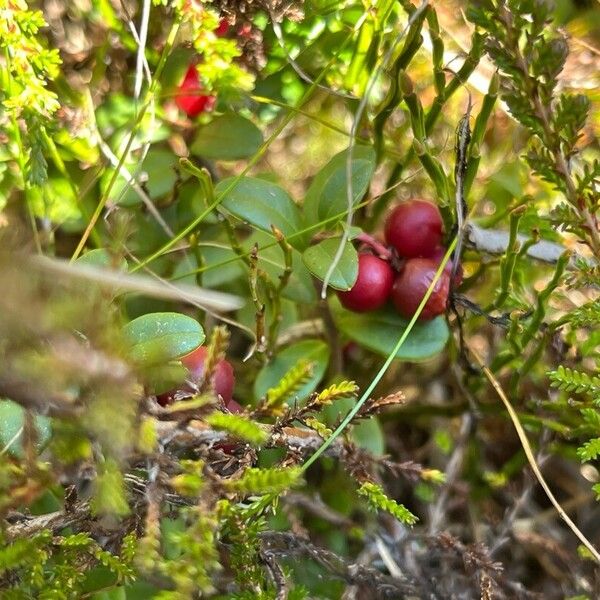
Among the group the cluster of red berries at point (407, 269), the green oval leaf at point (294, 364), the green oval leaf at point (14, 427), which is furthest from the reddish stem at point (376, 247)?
the green oval leaf at point (14, 427)

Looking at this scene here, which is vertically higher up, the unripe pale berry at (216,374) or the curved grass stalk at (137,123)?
the curved grass stalk at (137,123)

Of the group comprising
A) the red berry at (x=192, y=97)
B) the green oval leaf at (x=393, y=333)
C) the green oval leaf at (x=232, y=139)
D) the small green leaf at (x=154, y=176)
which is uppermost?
the red berry at (x=192, y=97)

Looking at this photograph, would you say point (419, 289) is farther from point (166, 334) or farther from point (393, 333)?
point (166, 334)

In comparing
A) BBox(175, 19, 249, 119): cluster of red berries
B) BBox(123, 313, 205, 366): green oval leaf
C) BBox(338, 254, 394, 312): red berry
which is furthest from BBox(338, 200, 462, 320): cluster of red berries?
BBox(175, 19, 249, 119): cluster of red berries

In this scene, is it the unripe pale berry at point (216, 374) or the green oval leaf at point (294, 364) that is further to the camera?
the green oval leaf at point (294, 364)

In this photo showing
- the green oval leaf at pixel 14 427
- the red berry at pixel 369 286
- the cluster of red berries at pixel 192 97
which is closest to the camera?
the green oval leaf at pixel 14 427

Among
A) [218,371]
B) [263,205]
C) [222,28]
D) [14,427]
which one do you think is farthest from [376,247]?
[14,427]

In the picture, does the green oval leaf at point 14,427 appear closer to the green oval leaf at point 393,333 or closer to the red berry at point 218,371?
the red berry at point 218,371

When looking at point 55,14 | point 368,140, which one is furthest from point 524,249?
point 55,14
